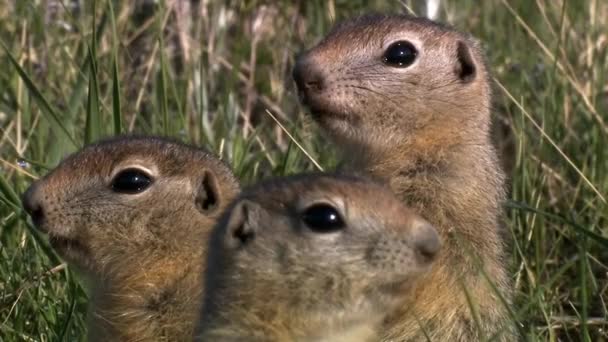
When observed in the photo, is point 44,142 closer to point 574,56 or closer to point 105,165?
point 105,165

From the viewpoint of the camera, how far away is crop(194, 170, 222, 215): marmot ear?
21.0 feet

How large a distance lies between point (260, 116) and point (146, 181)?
3.44 m

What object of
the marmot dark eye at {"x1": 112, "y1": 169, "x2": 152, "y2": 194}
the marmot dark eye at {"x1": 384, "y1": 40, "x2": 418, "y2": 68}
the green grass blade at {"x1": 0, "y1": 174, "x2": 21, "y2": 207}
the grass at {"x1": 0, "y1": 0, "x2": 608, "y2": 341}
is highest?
the marmot dark eye at {"x1": 384, "y1": 40, "x2": 418, "y2": 68}

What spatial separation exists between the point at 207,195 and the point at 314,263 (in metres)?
1.22

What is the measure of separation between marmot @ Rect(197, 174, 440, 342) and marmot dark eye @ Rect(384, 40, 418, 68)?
1430 millimetres

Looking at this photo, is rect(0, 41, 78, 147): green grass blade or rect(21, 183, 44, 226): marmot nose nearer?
rect(21, 183, 44, 226): marmot nose

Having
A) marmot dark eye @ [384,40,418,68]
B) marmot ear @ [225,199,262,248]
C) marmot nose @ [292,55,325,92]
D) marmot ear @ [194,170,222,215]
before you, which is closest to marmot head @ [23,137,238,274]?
marmot ear @ [194,170,222,215]

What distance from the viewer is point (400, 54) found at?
22.5 feet

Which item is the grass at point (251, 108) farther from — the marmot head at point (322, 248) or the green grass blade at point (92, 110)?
the marmot head at point (322, 248)

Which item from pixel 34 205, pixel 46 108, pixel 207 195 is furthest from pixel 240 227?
pixel 46 108

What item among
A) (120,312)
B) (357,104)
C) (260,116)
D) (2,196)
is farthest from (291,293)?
(260,116)

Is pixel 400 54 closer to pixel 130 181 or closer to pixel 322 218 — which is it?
pixel 130 181

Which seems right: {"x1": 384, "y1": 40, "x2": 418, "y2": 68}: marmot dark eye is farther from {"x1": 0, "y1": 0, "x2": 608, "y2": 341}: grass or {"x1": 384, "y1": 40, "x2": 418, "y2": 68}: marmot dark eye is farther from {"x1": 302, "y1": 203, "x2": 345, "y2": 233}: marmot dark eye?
{"x1": 302, "y1": 203, "x2": 345, "y2": 233}: marmot dark eye

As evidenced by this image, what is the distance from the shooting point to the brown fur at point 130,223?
6.23 metres
